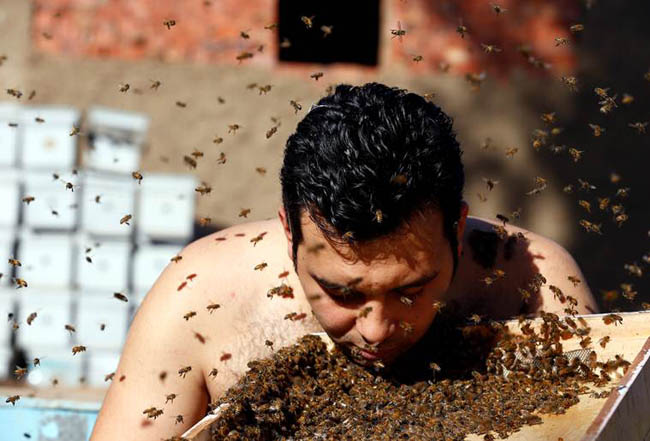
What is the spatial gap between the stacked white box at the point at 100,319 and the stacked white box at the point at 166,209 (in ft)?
2.29

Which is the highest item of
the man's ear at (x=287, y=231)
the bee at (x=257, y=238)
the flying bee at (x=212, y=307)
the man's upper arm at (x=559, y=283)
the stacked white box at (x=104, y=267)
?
the man's ear at (x=287, y=231)

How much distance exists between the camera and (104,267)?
25.2ft

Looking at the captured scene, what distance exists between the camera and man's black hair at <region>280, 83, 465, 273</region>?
3.24 meters

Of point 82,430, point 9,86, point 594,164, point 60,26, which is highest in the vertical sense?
point 60,26

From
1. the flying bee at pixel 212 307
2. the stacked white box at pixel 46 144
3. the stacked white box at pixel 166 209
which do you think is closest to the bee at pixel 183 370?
the flying bee at pixel 212 307

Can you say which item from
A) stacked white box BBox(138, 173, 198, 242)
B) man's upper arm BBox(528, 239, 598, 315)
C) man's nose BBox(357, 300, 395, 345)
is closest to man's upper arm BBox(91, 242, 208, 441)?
man's nose BBox(357, 300, 395, 345)

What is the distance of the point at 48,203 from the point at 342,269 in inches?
195

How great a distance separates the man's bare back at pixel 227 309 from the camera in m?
3.71

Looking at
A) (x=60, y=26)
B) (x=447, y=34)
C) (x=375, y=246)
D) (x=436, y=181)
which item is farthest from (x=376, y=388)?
(x=60, y=26)

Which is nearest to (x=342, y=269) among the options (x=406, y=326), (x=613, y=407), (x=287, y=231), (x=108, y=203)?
(x=406, y=326)

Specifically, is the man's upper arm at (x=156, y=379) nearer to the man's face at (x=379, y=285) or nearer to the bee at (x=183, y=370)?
the bee at (x=183, y=370)

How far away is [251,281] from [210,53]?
13.8 feet

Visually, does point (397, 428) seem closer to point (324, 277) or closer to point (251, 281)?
point (324, 277)

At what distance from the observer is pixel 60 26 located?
25.8 feet
